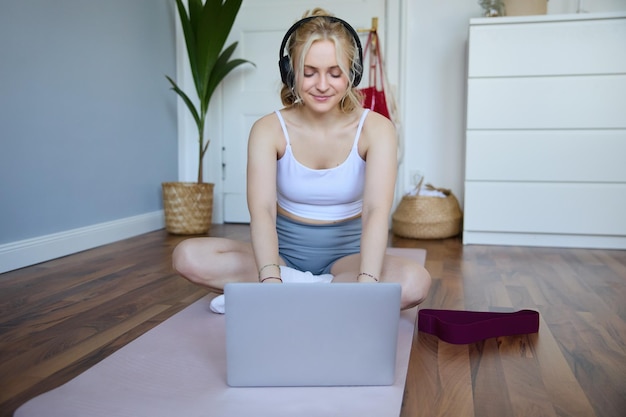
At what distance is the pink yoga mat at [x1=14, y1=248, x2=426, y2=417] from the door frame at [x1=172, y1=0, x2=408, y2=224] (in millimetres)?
2345

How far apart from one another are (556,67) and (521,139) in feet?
1.24

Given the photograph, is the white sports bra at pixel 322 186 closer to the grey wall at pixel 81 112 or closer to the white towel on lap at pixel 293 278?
the white towel on lap at pixel 293 278

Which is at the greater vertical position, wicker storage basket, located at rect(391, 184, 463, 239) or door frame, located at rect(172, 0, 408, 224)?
door frame, located at rect(172, 0, 408, 224)

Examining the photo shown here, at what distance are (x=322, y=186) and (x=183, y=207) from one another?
183 cm

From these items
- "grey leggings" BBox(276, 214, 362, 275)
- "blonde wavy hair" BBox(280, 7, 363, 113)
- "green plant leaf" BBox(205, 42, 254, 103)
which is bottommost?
"grey leggings" BBox(276, 214, 362, 275)

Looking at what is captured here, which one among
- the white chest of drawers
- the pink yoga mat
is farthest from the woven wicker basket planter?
the pink yoga mat

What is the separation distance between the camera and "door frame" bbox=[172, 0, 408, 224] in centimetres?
333

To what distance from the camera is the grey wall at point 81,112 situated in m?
2.15

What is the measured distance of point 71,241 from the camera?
8.21 ft

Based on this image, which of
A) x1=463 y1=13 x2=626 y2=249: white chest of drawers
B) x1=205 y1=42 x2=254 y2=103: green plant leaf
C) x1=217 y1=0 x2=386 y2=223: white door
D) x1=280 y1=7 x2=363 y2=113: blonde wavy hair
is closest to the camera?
x1=280 y1=7 x2=363 y2=113: blonde wavy hair

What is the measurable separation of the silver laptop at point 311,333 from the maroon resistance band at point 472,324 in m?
0.34

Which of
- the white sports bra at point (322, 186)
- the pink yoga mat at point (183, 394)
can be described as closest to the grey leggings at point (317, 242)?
the white sports bra at point (322, 186)

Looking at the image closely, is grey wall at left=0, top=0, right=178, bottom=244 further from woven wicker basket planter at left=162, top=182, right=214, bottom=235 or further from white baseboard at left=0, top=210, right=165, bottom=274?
woven wicker basket planter at left=162, top=182, right=214, bottom=235

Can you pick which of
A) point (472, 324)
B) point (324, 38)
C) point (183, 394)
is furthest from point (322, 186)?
point (183, 394)
